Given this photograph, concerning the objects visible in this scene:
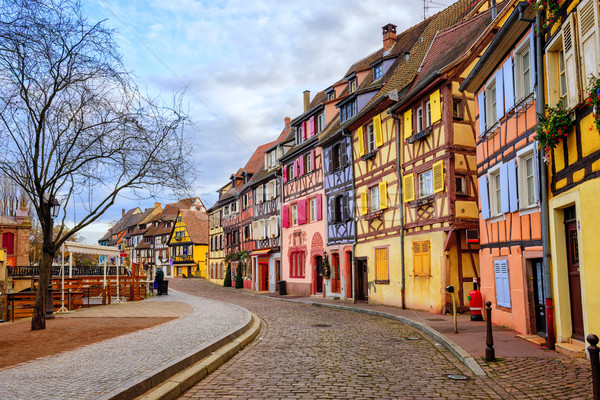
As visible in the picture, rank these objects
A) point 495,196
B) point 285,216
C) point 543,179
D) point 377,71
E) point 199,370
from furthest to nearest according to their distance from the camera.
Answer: point 285,216, point 377,71, point 495,196, point 543,179, point 199,370

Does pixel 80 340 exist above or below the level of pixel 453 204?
below

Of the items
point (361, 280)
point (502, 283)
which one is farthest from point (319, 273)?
point (502, 283)

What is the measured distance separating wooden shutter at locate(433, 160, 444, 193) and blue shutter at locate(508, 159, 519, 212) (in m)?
5.09

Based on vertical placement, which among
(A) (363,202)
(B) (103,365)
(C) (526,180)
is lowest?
(B) (103,365)

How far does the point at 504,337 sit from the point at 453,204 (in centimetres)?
643

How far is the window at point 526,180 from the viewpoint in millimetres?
11453

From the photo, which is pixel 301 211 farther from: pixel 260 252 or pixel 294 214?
pixel 260 252

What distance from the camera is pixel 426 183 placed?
1870cm

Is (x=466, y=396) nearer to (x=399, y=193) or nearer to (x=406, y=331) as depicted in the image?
(x=406, y=331)

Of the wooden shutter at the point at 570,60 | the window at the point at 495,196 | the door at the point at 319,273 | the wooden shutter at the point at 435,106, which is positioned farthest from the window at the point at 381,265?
the wooden shutter at the point at 570,60

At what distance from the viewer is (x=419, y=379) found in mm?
7586

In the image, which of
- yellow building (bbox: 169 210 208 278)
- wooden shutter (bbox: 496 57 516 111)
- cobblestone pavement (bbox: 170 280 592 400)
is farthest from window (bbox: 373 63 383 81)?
yellow building (bbox: 169 210 208 278)

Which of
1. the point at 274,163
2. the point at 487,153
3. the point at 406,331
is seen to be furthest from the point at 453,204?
the point at 274,163

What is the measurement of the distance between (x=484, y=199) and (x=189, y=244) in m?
58.2
